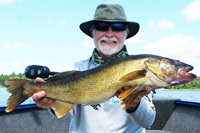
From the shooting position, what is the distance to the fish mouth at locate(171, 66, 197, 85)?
2.23m

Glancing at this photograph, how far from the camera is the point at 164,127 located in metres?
6.18

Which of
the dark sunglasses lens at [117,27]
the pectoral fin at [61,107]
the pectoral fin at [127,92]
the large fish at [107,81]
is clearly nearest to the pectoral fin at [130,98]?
the large fish at [107,81]

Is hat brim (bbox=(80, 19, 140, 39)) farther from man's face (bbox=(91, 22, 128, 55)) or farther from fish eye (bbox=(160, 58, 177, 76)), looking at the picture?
fish eye (bbox=(160, 58, 177, 76))

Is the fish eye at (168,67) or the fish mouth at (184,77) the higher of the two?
the fish eye at (168,67)

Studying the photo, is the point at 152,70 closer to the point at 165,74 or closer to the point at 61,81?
the point at 165,74

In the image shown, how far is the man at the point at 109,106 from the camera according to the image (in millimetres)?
3014

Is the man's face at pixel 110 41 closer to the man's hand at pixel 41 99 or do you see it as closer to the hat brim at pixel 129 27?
the hat brim at pixel 129 27

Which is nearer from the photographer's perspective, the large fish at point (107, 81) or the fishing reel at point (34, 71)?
the large fish at point (107, 81)

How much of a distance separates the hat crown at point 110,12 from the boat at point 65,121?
248cm

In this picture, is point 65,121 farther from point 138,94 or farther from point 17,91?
point 138,94

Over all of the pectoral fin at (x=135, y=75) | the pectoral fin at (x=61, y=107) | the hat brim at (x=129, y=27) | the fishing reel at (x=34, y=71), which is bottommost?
the pectoral fin at (x=61, y=107)

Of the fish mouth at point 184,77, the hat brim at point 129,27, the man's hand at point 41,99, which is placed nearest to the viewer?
the fish mouth at point 184,77

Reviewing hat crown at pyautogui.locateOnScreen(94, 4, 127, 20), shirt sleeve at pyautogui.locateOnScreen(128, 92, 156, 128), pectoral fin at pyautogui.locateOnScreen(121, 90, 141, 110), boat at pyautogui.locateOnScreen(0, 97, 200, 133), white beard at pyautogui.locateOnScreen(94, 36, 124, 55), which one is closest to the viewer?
pectoral fin at pyautogui.locateOnScreen(121, 90, 141, 110)

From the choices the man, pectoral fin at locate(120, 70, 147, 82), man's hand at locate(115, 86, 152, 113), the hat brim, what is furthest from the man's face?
pectoral fin at locate(120, 70, 147, 82)
